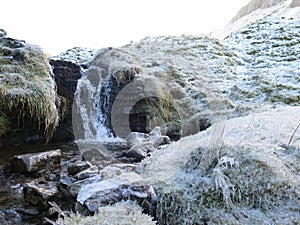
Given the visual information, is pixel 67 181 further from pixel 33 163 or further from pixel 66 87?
pixel 66 87

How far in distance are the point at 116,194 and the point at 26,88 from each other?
387cm

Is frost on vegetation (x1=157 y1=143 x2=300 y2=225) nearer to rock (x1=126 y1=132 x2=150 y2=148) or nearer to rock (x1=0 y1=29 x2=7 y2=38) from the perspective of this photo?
rock (x1=126 y1=132 x2=150 y2=148)

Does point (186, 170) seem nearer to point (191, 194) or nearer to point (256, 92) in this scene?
point (191, 194)

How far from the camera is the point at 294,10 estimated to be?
16500mm

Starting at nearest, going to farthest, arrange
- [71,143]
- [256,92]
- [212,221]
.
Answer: [212,221], [71,143], [256,92]

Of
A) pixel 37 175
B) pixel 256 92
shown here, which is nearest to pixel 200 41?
pixel 256 92

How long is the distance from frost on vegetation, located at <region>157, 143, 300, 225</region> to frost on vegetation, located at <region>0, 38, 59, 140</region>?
3676mm

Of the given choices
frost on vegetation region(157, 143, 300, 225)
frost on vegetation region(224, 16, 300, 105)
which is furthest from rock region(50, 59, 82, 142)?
frost on vegetation region(224, 16, 300, 105)

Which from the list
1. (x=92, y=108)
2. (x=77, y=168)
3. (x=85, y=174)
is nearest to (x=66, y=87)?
(x=92, y=108)

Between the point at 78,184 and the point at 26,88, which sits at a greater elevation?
the point at 26,88

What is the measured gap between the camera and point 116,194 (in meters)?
2.35

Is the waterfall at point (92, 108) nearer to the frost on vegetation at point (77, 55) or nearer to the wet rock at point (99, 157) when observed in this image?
the wet rock at point (99, 157)

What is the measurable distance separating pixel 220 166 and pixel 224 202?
35cm

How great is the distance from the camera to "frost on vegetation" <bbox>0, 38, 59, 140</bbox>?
509 centimetres
